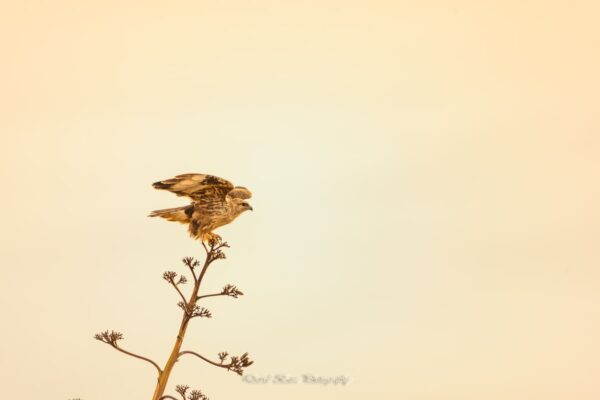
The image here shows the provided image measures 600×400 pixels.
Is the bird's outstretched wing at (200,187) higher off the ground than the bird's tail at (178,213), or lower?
higher

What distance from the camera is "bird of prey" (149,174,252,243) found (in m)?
1.23

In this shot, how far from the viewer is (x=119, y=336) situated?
0.98 meters

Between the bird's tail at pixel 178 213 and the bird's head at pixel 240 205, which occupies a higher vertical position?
the bird's head at pixel 240 205

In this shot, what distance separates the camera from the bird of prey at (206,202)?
1.23 metres

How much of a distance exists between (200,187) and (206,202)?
0.03m

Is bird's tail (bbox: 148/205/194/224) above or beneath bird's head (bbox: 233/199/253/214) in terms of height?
beneath

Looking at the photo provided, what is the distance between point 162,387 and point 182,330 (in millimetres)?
98

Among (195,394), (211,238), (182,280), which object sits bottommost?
(195,394)

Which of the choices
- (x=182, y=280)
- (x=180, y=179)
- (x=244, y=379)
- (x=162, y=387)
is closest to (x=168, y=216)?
(x=180, y=179)

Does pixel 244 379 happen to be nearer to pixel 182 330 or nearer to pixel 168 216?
pixel 168 216

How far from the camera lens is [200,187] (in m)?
1.23

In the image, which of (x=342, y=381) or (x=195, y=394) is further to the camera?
(x=342, y=381)

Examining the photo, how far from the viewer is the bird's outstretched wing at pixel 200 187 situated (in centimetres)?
123

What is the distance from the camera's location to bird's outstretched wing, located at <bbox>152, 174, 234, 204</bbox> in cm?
123
